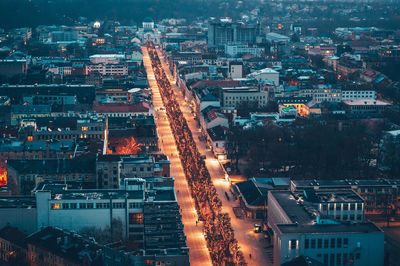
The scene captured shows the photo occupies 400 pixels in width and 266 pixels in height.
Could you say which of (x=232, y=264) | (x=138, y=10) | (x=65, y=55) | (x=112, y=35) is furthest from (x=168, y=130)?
(x=138, y=10)

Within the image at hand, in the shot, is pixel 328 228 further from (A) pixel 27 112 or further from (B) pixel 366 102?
(B) pixel 366 102

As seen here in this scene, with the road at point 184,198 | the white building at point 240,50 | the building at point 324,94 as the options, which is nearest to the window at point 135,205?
the road at point 184,198

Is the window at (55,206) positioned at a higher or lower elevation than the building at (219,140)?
higher

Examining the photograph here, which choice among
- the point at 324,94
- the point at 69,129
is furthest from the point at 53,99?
the point at 324,94

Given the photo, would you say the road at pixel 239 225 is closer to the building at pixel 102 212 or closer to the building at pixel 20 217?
the building at pixel 102 212

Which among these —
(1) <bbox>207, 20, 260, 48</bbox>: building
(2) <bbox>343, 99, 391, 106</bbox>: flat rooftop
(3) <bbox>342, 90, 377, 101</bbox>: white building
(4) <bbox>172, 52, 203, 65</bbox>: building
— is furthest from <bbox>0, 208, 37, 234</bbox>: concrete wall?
(1) <bbox>207, 20, 260, 48</bbox>: building

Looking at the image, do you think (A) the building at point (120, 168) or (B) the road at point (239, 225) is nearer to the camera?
(B) the road at point (239, 225)

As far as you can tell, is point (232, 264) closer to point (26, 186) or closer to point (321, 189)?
point (321, 189)
